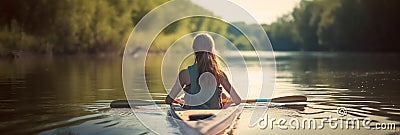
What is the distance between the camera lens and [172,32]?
56375 mm

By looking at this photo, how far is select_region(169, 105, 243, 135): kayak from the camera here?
24.0ft

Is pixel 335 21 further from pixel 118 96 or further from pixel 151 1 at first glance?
pixel 118 96

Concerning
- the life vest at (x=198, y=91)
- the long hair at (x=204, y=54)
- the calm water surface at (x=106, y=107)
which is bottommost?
the calm water surface at (x=106, y=107)

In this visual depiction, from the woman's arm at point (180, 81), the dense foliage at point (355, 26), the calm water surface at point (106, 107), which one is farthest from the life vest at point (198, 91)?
the dense foliage at point (355, 26)

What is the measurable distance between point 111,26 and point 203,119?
40.5 meters

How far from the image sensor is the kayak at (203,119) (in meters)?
7.32

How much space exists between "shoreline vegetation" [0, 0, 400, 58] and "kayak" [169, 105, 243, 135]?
49.5 feet

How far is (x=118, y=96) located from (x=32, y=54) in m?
28.5

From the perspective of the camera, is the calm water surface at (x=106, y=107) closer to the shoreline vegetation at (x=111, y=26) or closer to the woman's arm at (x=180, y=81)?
the woman's arm at (x=180, y=81)

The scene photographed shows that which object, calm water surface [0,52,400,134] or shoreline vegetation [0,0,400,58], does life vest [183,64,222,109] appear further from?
shoreline vegetation [0,0,400,58]

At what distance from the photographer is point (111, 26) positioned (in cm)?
4731

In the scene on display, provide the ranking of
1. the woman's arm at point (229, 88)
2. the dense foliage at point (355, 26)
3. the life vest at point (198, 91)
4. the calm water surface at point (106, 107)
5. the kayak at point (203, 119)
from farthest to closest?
the dense foliage at point (355, 26) < the calm water surface at point (106, 107) < the woman's arm at point (229, 88) < the life vest at point (198, 91) < the kayak at point (203, 119)

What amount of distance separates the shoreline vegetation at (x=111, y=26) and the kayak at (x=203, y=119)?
15100 mm

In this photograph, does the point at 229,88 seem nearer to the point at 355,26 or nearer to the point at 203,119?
the point at 203,119
